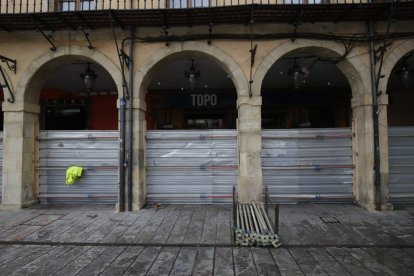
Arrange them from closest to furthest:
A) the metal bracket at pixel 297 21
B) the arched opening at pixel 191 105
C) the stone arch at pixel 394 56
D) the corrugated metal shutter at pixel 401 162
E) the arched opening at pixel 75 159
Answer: the metal bracket at pixel 297 21 → the stone arch at pixel 394 56 → the corrugated metal shutter at pixel 401 162 → the arched opening at pixel 75 159 → the arched opening at pixel 191 105

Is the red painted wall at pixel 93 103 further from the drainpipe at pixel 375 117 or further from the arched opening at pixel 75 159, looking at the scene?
the drainpipe at pixel 375 117

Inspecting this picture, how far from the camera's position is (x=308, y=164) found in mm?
8531

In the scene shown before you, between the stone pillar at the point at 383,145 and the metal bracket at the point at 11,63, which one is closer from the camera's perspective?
the stone pillar at the point at 383,145

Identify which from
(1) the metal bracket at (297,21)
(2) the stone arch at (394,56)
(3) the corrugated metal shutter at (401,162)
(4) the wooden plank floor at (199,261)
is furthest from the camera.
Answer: (3) the corrugated metal shutter at (401,162)

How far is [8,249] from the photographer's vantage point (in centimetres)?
532

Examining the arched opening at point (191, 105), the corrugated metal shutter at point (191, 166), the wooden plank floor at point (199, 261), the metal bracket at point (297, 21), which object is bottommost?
the wooden plank floor at point (199, 261)

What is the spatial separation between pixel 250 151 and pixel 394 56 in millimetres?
4965

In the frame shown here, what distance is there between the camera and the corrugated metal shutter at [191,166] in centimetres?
853

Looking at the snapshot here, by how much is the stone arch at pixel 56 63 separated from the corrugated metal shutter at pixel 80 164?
1429mm

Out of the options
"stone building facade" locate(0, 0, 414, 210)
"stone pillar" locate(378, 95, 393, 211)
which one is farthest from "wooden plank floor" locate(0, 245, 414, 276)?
"stone pillar" locate(378, 95, 393, 211)

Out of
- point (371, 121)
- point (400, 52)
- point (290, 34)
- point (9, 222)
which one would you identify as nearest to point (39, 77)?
point (9, 222)

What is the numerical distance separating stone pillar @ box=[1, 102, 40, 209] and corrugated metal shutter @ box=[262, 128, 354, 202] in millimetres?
7291

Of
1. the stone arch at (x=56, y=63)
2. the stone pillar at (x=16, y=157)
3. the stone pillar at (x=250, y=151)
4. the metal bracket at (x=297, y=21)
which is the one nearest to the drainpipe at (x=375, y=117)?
the metal bracket at (x=297, y=21)

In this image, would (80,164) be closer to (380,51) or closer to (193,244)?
(193,244)
